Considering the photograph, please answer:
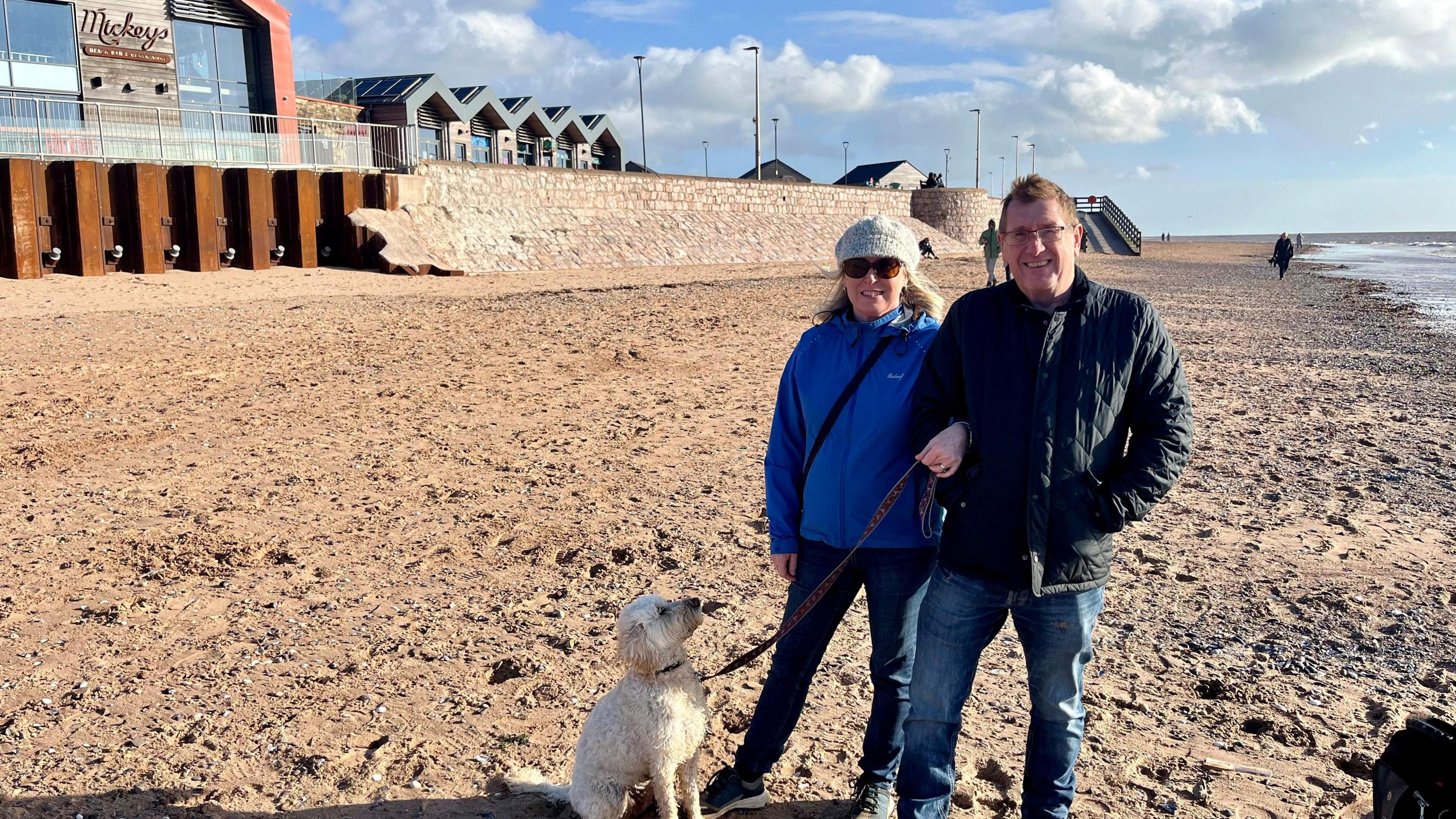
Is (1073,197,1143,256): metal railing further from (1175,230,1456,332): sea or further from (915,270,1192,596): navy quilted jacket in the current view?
(915,270,1192,596): navy quilted jacket

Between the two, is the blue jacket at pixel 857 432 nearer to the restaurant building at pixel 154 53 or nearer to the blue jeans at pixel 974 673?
the blue jeans at pixel 974 673

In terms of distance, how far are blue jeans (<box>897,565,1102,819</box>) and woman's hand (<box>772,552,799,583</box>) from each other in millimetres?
501

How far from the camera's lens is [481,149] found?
46594 mm

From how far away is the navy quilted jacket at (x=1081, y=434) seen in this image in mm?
2525

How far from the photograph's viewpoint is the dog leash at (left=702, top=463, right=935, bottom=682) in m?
2.90

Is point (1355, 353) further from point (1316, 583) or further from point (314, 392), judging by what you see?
point (314, 392)

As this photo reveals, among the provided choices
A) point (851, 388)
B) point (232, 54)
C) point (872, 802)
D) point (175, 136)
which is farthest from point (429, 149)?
point (872, 802)

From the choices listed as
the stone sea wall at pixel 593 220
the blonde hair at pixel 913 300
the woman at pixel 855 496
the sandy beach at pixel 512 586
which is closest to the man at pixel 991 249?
the stone sea wall at pixel 593 220

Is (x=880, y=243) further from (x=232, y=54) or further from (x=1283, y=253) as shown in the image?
(x=1283, y=253)

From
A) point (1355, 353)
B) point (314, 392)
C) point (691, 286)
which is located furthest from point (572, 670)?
point (691, 286)

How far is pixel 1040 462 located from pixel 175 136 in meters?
21.1

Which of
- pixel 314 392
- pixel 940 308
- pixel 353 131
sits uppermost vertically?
pixel 353 131

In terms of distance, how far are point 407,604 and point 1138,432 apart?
148 inches

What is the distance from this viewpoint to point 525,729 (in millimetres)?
3807
